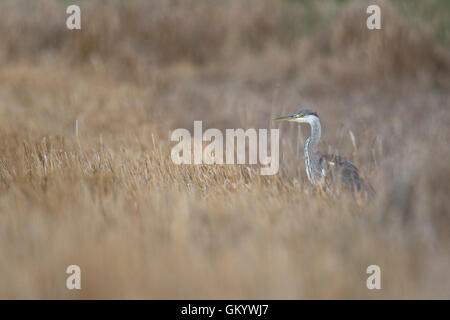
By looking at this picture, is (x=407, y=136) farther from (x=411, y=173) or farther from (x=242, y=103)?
(x=411, y=173)

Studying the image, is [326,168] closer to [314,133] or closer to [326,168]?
[326,168]

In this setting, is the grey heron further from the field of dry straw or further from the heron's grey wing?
the field of dry straw

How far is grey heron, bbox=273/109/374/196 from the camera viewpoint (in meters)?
3.80

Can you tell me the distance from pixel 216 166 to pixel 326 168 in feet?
3.25

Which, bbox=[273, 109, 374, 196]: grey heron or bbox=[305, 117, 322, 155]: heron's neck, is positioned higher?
bbox=[305, 117, 322, 155]: heron's neck

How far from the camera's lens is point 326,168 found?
4.08 m

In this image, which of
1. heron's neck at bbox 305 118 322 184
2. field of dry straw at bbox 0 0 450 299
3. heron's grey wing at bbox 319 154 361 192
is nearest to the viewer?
field of dry straw at bbox 0 0 450 299

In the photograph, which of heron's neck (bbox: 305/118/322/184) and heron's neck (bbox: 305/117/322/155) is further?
heron's neck (bbox: 305/117/322/155)

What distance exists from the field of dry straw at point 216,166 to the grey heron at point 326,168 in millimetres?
169

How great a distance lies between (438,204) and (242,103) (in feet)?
18.5

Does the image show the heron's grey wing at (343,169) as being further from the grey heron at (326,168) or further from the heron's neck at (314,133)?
the heron's neck at (314,133)

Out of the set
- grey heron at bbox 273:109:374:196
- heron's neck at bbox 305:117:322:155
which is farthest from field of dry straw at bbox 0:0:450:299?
heron's neck at bbox 305:117:322:155

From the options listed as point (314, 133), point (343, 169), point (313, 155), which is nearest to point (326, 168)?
point (343, 169)

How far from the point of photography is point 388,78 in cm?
865
